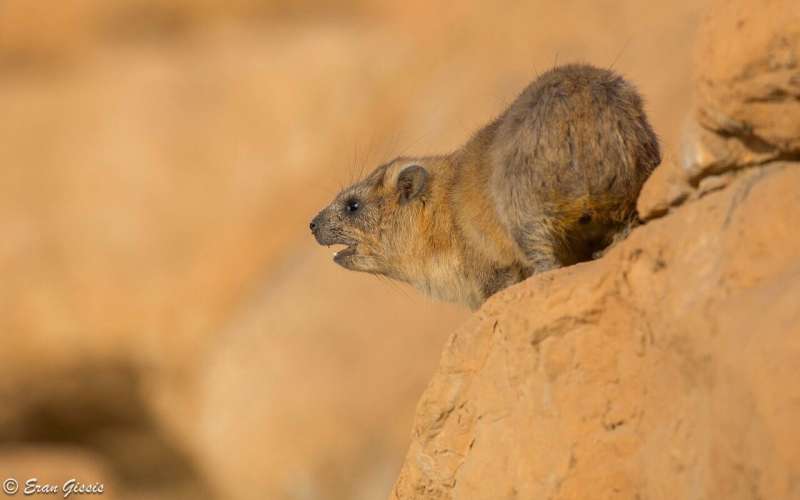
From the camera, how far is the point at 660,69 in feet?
47.4

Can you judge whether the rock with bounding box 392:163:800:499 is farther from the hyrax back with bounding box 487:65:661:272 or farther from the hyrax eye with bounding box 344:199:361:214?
the hyrax eye with bounding box 344:199:361:214

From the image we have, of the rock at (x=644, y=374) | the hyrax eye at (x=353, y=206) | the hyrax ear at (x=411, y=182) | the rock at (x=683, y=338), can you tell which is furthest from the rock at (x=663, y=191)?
the hyrax eye at (x=353, y=206)

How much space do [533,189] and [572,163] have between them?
0.26 meters

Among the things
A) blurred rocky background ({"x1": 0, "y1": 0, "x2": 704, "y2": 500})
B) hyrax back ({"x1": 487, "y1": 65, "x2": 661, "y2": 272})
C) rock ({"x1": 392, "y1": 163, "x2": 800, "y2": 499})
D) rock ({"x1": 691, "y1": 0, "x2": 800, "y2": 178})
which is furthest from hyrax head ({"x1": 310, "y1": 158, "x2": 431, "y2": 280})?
blurred rocky background ({"x1": 0, "y1": 0, "x2": 704, "y2": 500})

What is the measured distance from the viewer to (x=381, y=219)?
873 cm

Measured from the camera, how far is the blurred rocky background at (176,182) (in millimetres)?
18109

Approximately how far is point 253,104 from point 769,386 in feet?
50.7

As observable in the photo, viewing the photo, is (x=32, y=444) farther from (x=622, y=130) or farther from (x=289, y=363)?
(x=622, y=130)

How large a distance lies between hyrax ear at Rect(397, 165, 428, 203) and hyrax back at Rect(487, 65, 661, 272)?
1347mm

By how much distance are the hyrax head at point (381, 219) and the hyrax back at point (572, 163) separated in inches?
55.1

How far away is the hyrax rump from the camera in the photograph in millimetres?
6664

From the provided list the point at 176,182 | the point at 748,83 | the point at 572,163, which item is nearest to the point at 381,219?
the point at 572,163

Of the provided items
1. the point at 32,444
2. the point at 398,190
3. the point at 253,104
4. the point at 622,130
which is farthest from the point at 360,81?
the point at 622,130

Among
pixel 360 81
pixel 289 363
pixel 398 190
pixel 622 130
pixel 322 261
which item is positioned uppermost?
pixel 360 81
